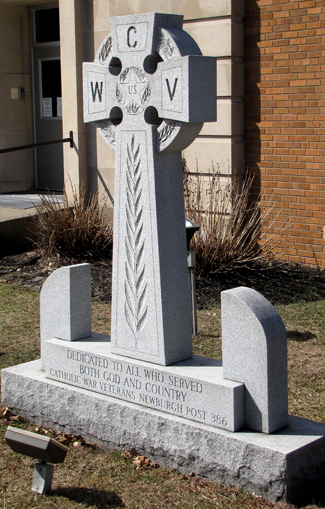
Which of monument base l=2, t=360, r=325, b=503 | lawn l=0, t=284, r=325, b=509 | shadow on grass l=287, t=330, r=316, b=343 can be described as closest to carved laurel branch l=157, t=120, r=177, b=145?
monument base l=2, t=360, r=325, b=503

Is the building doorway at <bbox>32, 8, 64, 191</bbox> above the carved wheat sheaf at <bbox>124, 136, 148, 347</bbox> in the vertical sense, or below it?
above

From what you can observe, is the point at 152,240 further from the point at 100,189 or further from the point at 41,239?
the point at 100,189

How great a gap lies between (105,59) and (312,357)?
3.06 meters

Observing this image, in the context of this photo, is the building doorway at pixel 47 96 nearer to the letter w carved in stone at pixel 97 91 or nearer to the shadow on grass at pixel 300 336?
the shadow on grass at pixel 300 336

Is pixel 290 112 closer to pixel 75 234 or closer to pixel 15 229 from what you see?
pixel 75 234

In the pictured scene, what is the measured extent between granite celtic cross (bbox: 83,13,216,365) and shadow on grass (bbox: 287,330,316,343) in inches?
89.2

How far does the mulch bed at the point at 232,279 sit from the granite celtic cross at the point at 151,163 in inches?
123

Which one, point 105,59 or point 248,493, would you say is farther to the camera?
point 105,59

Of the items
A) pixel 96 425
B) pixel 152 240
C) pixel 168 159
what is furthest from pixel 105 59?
pixel 96 425

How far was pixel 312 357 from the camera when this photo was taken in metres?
5.79

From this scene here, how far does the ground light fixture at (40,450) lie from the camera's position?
3.56 metres

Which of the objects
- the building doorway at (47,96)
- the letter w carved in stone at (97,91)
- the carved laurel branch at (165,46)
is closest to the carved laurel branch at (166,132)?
the carved laurel branch at (165,46)

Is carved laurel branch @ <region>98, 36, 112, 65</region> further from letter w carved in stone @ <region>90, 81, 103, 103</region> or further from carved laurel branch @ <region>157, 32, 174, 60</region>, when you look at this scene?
carved laurel branch @ <region>157, 32, 174, 60</region>

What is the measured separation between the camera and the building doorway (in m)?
13.0
